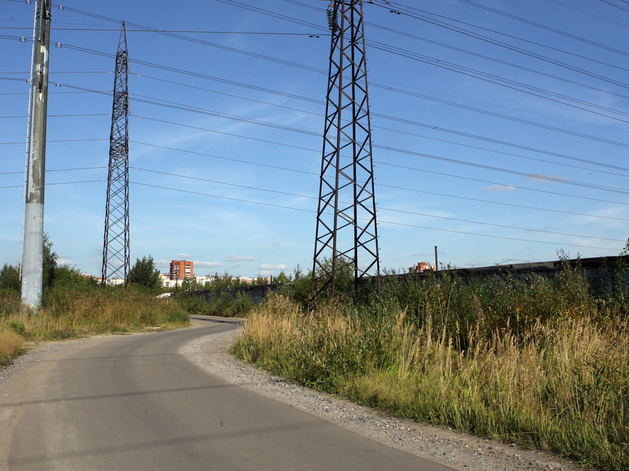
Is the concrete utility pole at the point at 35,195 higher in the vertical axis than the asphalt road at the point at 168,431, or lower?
higher

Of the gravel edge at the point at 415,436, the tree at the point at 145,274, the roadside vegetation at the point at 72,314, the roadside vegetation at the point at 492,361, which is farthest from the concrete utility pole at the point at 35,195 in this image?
the tree at the point at 145,274

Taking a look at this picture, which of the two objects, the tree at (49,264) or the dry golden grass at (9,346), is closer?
the dry golden grass at (9,346)

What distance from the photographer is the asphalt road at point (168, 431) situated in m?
4.96

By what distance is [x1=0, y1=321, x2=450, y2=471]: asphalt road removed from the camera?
4965 millimetres

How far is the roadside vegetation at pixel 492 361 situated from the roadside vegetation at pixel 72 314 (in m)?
8.34

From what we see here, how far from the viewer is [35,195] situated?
846 inches

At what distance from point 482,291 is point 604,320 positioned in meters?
3.10

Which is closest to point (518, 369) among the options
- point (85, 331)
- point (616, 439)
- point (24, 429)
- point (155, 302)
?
point (616, 439)

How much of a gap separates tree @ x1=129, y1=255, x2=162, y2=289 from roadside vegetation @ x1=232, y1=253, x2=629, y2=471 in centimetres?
4980

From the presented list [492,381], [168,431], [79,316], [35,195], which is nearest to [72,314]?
[79,316]

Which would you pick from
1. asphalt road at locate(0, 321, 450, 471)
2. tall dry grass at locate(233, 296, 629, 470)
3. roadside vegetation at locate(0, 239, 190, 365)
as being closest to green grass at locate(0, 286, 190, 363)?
roadside vegetation at locate(0, 239, 190, 365)

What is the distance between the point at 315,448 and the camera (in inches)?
214

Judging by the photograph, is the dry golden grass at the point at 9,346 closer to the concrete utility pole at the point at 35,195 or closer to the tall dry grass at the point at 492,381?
the concrete utility pole at the point at 35,195

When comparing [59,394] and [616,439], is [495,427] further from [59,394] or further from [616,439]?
[59,394]
